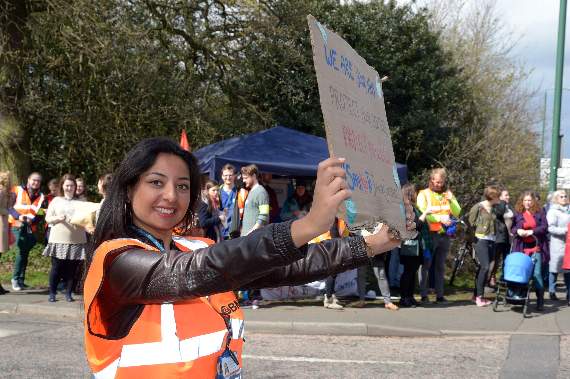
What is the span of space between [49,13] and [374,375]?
31.4ft

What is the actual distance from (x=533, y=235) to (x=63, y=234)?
6.46m

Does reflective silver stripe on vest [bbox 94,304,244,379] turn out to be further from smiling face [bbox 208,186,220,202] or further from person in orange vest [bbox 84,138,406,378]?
smiling face [bbox 208,186,220,202]

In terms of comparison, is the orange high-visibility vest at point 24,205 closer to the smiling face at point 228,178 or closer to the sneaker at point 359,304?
the smiling face at point 228,178

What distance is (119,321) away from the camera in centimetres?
193

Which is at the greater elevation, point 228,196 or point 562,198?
point 562,198

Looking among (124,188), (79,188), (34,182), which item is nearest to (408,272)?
(79,188)

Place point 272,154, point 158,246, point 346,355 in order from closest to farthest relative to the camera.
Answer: point 158,246 → point 346,355 → point 272,154

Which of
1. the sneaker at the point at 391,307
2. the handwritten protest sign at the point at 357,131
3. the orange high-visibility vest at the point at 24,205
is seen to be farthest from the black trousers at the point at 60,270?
the handwritten protest sign at the point at 357,131

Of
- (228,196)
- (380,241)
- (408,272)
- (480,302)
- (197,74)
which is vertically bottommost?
(480,302)

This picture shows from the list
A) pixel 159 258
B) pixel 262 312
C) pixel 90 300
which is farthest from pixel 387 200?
pixel 262 312

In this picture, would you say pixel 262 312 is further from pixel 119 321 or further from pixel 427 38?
pixel 427 38

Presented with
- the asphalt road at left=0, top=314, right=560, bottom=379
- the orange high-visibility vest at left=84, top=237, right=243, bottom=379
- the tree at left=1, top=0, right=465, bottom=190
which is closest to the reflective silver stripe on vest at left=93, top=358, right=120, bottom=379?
the orange high-visibility vest at left=84, top=237, right=243, bottom=379

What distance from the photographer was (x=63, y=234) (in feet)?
33.7

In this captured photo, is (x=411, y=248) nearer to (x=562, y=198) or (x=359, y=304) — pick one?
(x=359, y=304)
